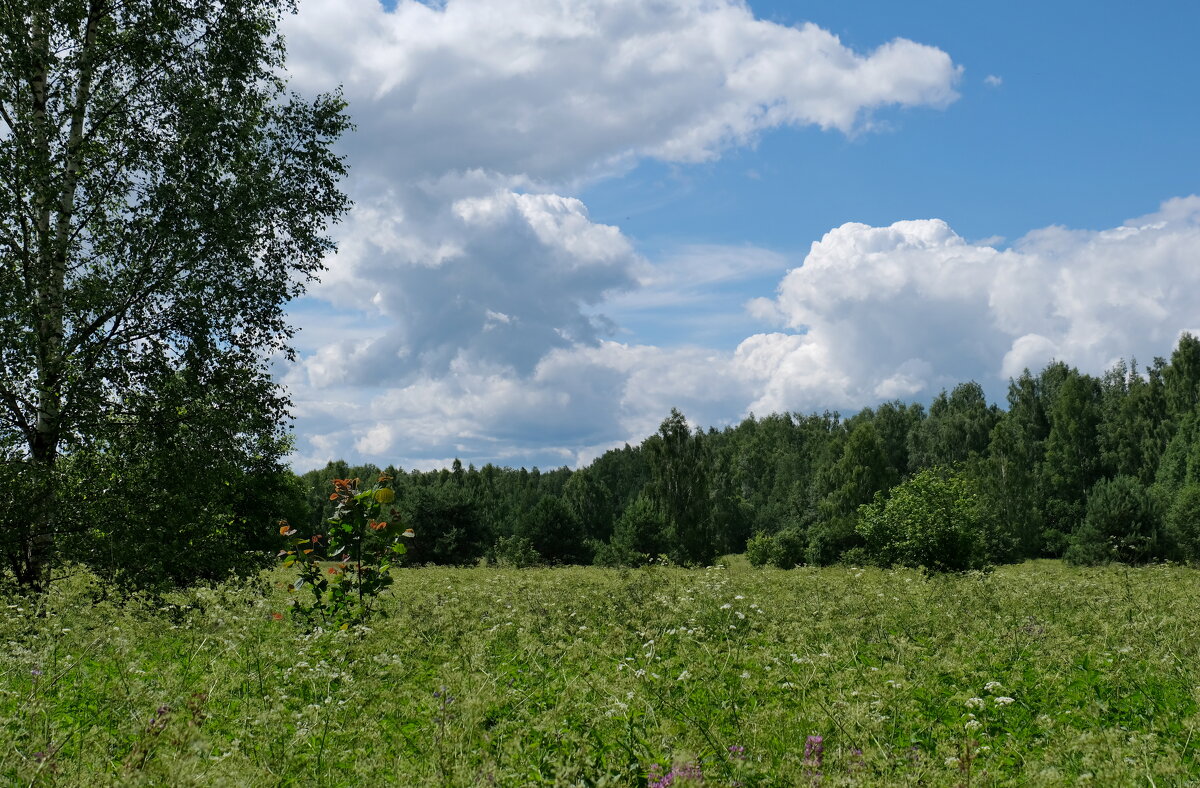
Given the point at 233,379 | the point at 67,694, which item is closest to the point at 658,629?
the point at 67,694

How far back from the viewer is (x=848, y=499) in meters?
59.5

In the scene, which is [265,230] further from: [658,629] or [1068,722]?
[1068,722]

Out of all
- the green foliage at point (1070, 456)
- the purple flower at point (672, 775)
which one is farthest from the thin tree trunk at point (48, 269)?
the green foliage at point (1070, 456)

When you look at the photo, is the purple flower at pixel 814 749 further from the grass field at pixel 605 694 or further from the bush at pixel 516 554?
the bush at pixel 516 554

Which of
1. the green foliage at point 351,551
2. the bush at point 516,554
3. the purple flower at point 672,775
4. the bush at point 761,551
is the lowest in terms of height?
the bush at point 761,551

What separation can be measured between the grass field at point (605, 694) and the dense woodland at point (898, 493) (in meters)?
16.1

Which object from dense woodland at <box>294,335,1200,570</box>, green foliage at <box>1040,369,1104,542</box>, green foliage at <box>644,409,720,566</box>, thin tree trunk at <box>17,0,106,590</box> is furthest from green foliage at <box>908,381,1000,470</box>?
thin tree trunk at <box>17,0,106,590</box>

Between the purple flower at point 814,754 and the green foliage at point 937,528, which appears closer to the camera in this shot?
the purple flower at point 814,754

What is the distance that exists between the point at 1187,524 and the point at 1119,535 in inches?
189

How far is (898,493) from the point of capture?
28.4 metres

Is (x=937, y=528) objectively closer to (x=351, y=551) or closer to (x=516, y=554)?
(x=351, y=551)

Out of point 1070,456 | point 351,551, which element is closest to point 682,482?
point 351,551

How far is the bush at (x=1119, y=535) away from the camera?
40594mm

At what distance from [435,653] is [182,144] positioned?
A: 9.53 m
